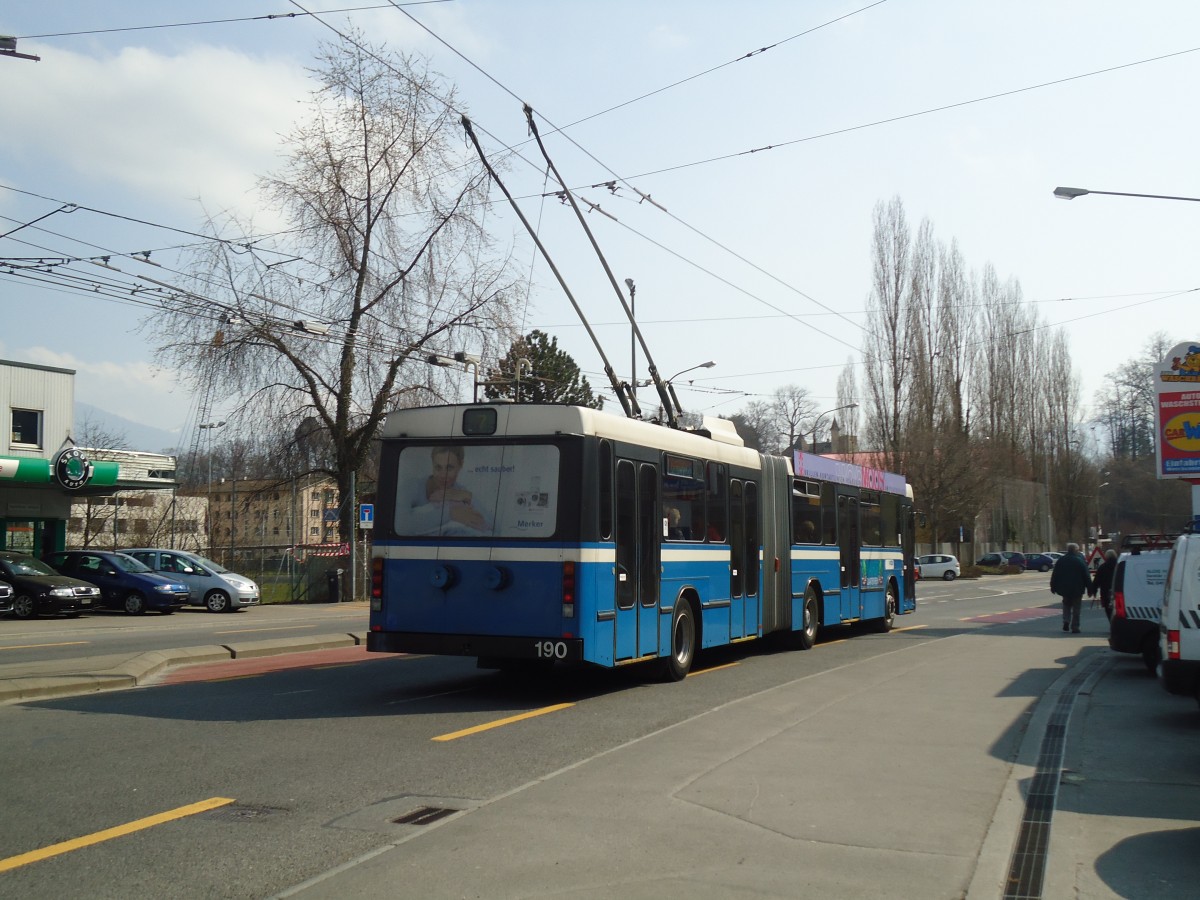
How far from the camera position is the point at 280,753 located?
863 centimetres

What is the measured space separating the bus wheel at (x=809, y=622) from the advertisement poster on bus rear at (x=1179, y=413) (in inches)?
420

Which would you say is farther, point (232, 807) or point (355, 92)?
point (355, 92)

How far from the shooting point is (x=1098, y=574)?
2250cm

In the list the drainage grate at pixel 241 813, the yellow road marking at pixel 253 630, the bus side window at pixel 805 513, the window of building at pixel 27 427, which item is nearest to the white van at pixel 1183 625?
the drainage grate at pixel 241 813

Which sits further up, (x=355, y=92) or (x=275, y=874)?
(x=355, y=92)

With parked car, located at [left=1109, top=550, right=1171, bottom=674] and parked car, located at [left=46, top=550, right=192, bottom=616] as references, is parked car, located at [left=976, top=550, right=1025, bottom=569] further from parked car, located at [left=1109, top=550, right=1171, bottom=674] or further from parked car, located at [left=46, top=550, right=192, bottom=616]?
parked car, located at [left=1109, top=550, right=1171, bottom=674]

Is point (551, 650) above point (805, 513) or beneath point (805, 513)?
beneath

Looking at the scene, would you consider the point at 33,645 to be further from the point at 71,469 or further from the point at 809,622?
the point at 71,469

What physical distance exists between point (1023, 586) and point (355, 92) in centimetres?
3614

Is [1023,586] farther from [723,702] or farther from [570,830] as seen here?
[570,830]

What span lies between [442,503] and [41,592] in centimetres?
2006

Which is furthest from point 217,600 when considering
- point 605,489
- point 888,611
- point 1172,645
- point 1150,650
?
point 1172,645

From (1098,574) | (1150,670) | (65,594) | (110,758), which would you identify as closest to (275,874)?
(110,758)

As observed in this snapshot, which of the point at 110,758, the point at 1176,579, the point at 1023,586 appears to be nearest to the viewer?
the point at 110,758
